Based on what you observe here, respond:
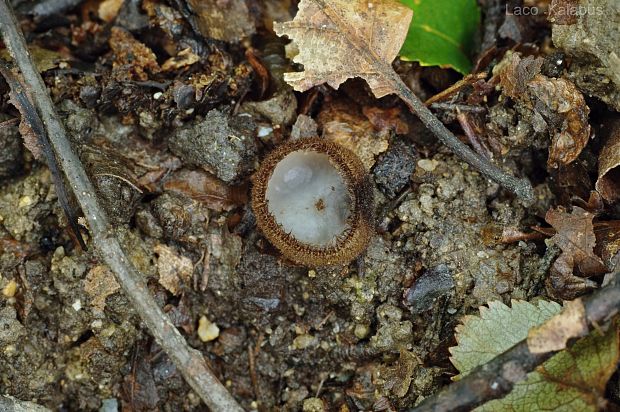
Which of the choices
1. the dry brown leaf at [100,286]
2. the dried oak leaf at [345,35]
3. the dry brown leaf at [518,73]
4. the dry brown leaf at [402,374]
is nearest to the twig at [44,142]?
the dry brown leaf at [100,286]

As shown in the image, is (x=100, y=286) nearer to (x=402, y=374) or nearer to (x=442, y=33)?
(x=402, y=374)

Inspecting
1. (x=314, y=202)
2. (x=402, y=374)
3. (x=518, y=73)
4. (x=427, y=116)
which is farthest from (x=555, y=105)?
(x=402, y=374)

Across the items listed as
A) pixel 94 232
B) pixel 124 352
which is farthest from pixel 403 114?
pixel 124 352

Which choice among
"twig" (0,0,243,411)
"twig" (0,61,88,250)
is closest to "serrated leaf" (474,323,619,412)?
"twig" (0,0,243,411)

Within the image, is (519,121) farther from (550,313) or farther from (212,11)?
(212,11)

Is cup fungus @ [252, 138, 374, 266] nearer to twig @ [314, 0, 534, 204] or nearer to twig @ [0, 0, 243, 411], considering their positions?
twig @ [314, 0, 534, 204]

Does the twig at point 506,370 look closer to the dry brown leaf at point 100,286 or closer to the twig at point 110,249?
the twig at point 110,249
